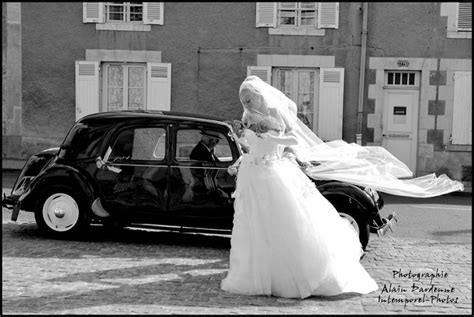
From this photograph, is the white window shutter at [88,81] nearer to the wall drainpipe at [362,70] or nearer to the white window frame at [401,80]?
the wall drainpipe at [362,70]

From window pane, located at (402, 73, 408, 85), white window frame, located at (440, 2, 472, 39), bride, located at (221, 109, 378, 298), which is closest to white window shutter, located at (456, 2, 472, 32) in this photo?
white window frame, located at (440, 2, 472, 39)

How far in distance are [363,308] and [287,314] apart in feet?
2.20

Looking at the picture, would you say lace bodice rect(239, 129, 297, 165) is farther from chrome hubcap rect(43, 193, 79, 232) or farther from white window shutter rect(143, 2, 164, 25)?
white window shutter rect(143, 2, 164, 25)

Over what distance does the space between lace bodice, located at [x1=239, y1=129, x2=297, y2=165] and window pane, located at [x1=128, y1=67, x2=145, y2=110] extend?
1127cm

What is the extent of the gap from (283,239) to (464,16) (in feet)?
41.4

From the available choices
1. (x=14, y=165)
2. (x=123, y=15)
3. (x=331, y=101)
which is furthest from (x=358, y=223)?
(x=14, y=165)

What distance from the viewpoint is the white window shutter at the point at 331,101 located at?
15.9 meters

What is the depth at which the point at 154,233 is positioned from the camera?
8211 millimetres

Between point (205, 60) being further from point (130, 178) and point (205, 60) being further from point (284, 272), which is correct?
point (284, 272)

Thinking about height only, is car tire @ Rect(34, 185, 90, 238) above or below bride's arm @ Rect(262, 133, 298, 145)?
below

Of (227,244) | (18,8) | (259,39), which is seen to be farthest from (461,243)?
(18,8)

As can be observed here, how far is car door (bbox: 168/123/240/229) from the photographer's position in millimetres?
7184

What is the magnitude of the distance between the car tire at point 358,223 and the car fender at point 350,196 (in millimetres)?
82

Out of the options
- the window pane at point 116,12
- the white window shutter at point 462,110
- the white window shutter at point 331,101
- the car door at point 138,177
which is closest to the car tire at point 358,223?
the car door at point 138,177
